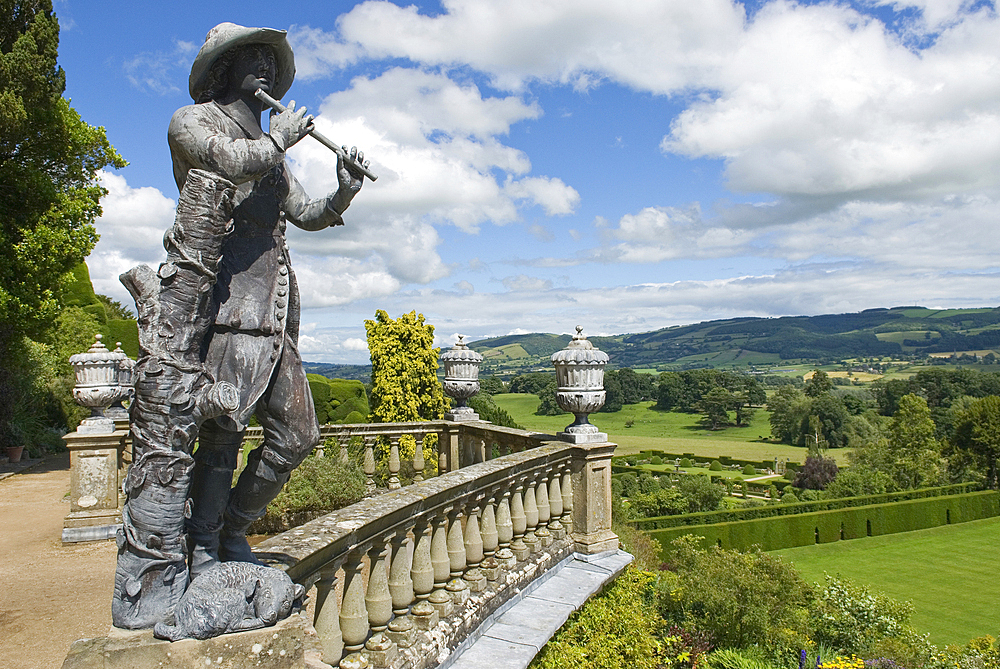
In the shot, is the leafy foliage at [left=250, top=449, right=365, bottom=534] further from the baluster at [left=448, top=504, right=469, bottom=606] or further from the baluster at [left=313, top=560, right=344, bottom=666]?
the baluster at [left=313, top=560, right=344, bottom=666]

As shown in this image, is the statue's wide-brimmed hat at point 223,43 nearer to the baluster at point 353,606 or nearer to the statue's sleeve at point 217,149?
the statue's sleeve at point 217,149

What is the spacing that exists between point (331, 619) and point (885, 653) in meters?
12.7

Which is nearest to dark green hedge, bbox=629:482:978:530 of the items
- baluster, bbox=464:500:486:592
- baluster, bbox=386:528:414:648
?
baluster, bbox=464:500:486:592

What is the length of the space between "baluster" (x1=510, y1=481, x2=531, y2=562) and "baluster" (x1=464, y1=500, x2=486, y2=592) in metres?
0.67

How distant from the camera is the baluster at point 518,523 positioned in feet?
17.0

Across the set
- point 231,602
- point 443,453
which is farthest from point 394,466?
point 231,602

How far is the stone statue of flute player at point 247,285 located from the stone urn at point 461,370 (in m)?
5.32

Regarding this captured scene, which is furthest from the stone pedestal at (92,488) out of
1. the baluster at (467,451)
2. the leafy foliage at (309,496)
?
the baluster at (467,451)

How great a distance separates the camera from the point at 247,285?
247cm

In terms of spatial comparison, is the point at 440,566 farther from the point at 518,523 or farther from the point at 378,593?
the point at 518,523

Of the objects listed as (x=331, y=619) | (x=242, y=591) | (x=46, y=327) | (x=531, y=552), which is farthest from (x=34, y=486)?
(x=242, y=591)

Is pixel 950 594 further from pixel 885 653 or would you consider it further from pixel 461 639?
pixel 461 639

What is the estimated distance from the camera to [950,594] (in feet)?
79.2

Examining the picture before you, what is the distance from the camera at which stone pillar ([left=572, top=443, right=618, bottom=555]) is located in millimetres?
6129
